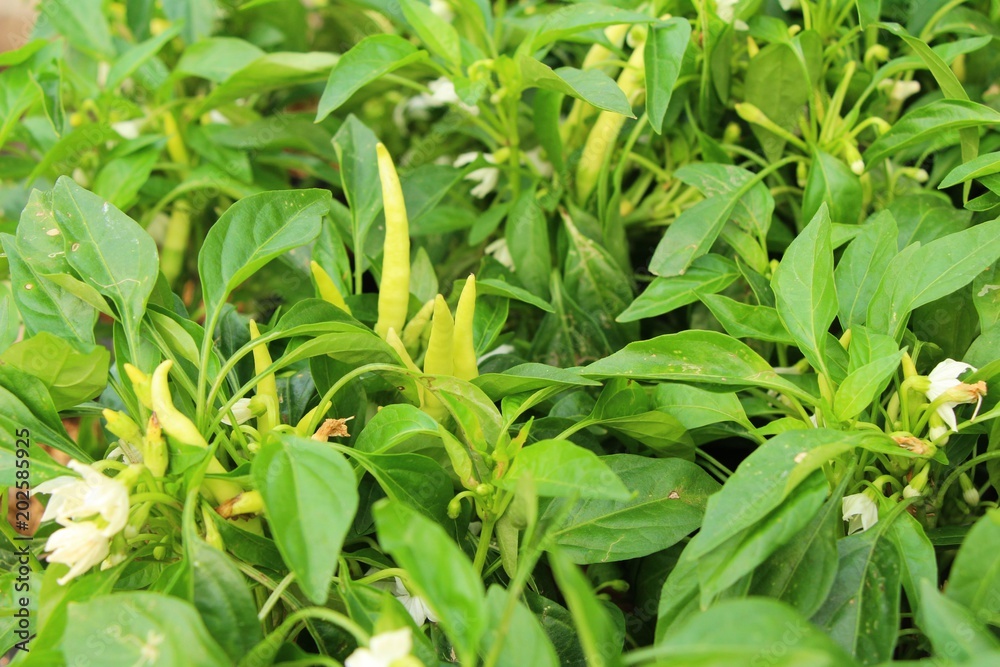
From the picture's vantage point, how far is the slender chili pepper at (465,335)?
55 cm

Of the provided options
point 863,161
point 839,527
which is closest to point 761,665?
point 839,527

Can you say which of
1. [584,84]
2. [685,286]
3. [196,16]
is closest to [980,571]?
[685,286]

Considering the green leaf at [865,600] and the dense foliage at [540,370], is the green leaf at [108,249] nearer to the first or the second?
the dense foliage at [540,370]

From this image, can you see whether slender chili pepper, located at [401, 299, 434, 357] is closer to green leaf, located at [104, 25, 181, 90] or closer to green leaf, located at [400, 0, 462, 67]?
green leaf, located at [400, 0, 462, 67]

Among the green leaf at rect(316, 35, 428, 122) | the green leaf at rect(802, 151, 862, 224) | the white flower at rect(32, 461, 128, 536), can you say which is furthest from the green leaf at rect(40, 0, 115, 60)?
the green leaf at rect(802, 151, 862, 224)

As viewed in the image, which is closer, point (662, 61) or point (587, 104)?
point (662, 61)

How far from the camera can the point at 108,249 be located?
0.55m

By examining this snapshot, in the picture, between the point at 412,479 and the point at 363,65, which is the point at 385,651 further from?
the point at 363,65

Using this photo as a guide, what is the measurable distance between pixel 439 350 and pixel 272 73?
15.1 inches

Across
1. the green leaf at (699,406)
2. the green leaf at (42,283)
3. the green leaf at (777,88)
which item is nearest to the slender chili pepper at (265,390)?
the green leaf at (42,283)

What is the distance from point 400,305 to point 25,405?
240 millimetres

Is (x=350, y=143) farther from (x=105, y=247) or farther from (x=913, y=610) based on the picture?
(x=913, y=610)

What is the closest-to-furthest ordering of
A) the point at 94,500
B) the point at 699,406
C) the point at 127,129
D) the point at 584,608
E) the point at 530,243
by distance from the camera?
the point at 584,608
the point at 94,500
the point at 699,406
the point at 530,243
the point at 127,129

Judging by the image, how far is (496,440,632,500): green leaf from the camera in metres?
0.40
